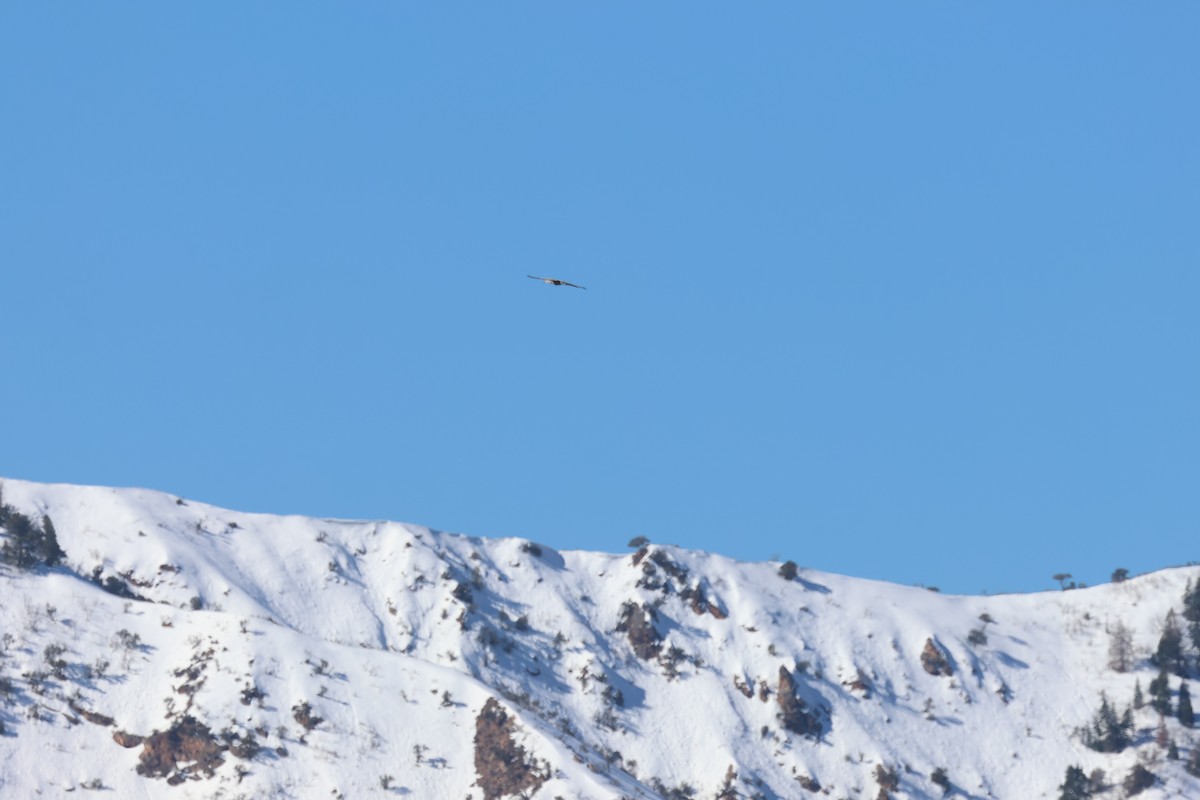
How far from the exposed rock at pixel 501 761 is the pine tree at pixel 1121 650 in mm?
52935

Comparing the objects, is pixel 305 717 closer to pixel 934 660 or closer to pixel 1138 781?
pixel 934 660

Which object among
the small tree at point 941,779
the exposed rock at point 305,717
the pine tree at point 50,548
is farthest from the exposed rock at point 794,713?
the pine tree at point 50,548

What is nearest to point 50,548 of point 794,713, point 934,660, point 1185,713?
point 794,713

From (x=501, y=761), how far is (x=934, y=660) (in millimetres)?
45964

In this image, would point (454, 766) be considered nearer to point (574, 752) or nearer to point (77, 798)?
point (574, 752)

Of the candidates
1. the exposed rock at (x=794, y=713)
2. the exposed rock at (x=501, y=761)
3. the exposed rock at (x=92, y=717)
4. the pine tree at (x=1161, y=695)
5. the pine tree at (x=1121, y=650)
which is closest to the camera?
the exposed rock at (x=501, y=761)

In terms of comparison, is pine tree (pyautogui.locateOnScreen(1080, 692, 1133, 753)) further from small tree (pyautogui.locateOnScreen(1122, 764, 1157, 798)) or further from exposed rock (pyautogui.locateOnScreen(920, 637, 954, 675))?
exposed rock (pyautogui.locateOnScreen(920, 637, 954, 675))

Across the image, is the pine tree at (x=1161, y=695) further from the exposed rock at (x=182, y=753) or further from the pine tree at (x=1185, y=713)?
the exposed rock at (x=182, y=753)

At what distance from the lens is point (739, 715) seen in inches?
6713

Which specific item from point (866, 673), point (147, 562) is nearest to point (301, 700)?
point (147, 562)

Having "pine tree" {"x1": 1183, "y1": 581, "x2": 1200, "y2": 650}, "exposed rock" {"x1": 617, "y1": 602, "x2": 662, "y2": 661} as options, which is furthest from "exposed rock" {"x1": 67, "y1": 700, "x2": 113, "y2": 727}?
"pine tree" {"x1": 1183, "y1": 581, "x2": 1200, "y2": 650}

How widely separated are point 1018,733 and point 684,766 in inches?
1062

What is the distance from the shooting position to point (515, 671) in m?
171

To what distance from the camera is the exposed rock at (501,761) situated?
482ft
